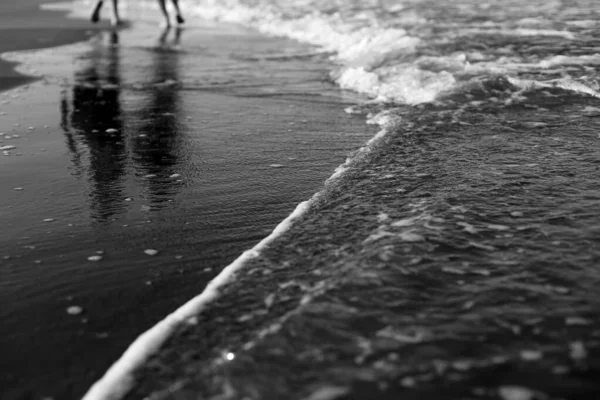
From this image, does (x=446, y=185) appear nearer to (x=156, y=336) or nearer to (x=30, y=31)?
(x=156, y=336)

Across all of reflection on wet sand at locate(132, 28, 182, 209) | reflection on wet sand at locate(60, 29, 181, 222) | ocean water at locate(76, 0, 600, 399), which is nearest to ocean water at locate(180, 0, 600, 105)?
ocean water at locate(76, 0, 600, 399)

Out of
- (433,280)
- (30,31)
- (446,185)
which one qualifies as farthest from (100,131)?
(30,31)

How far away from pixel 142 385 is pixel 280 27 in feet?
45.0

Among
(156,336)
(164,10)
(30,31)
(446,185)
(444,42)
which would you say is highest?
(164,10)

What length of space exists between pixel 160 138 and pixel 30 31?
36.1ft

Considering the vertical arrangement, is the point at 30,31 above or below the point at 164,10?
below

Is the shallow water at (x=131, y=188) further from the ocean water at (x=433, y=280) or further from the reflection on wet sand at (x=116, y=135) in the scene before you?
the ocean water at (x=433, y=280)

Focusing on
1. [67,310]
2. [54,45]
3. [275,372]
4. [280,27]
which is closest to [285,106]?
[67,310]

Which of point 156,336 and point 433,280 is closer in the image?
point 156,336

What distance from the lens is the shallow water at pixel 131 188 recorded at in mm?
2783

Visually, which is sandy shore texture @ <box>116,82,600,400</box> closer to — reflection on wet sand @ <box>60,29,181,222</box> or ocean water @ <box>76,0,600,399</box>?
ocean water @ <box>76,0,600,399</box>

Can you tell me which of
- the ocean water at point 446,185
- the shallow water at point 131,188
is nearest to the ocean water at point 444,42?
the ocean water at point 446,185

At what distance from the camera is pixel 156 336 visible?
2652mm

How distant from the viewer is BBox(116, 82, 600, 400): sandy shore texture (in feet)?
7.53
